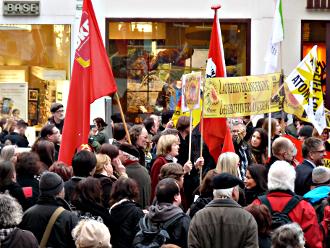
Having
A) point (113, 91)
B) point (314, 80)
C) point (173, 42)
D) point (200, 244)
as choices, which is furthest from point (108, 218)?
point (173, 42)

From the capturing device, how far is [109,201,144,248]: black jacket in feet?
32.9

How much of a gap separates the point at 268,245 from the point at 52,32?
607 inches

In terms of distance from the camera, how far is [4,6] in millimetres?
23703

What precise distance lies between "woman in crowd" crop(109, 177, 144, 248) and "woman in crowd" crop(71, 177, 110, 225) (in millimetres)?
135

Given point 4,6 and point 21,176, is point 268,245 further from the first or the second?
point 4,6

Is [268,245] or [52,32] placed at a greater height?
[52,32]

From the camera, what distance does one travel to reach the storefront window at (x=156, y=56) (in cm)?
2406

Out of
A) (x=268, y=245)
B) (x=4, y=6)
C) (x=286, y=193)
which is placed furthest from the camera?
(x=4, y=6)

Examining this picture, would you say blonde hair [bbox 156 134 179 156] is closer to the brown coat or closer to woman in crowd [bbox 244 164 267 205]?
woman in crowd [bbox 244 164 267 205]

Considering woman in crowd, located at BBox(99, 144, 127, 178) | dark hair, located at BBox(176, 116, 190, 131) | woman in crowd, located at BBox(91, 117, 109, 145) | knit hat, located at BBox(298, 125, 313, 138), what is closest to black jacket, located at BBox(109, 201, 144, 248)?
woman in crowd, located at BBox(99, 144, 127, 178)

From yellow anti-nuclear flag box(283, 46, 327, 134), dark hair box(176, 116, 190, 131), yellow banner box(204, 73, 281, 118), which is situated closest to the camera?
yellow banner box(204, 73, 281, 118)

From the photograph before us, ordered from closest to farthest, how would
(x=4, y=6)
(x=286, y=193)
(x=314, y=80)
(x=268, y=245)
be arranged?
Result: (x=268, y=245) < (x=286, y=193) < (x=314, y=80) < (x=4, y=6)

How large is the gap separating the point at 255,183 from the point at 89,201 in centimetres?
201

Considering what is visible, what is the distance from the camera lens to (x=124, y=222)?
33.0 feet
